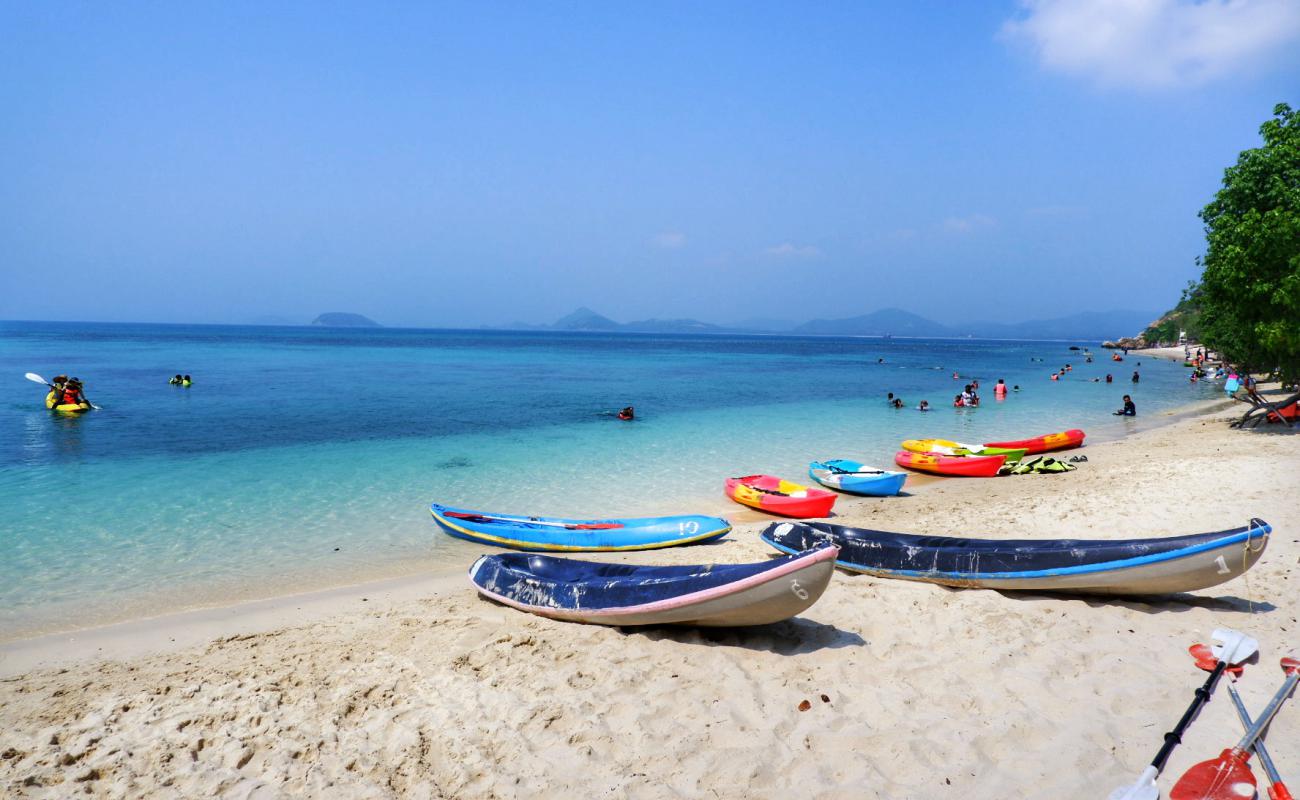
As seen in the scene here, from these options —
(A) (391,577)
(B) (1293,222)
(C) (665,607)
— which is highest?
(B) (1293,222)

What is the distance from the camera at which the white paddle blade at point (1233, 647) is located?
6121mm

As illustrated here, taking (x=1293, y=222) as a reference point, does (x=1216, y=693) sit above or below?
below

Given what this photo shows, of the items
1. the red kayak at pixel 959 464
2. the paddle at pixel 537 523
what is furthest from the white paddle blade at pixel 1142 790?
the red kayak at pixel 959 464

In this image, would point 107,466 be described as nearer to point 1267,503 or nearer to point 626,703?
point 626,703

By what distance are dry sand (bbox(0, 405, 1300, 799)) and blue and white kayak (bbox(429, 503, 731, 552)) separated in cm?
333

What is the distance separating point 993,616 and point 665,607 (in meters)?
3.51

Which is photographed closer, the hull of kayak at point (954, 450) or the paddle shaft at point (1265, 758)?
the paddle shaft at point (1265, 758)

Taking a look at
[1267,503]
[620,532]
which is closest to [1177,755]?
[620,532]

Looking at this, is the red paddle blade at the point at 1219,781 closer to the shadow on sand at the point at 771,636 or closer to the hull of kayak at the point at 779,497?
the shadow on sand at the point at 771,636

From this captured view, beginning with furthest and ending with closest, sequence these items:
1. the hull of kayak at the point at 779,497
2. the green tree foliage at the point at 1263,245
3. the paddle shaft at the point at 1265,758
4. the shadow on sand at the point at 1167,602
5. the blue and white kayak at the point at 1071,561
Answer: the green tree foliage at the point at 1263,245
the hull of kayak at the point at 779,497
the shadow on sand at the point at 1167,602
the blue and white kayak at the point at 1071,561
the paddle shaft at the point at 1265,758

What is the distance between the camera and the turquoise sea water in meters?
11.4

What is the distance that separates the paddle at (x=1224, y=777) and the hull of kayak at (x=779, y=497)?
9025 millimetres

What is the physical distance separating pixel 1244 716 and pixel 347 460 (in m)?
19.4

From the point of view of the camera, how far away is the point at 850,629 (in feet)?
24.1
